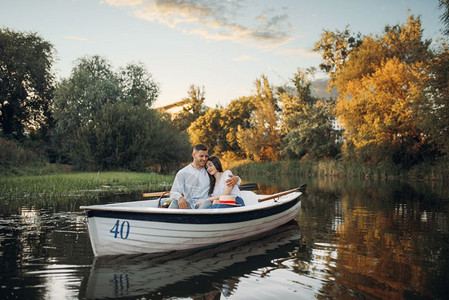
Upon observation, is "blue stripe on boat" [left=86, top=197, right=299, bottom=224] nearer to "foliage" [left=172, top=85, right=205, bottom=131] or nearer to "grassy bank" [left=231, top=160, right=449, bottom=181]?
"grassy bank" [left=231, top=160, right=449, bottom=181]

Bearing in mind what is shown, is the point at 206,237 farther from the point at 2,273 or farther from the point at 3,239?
the point at 3,239

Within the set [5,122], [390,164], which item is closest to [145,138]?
[5,122]

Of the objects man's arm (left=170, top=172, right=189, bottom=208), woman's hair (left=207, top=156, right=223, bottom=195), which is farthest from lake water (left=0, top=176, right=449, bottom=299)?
woman's hair (left=207, top=156, right=223, bottom=195)

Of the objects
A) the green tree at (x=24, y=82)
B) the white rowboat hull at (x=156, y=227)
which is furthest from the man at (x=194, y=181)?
the green tree at (x=24, y=82)

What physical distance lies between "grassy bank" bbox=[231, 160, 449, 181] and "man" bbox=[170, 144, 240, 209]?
72.4ft

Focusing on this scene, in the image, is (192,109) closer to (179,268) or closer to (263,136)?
(263,136)

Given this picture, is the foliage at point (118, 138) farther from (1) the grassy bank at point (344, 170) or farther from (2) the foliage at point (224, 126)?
(2) the foliage at point (224, 126)

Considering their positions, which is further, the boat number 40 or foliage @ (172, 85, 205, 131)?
foliage @ (172, 85, 205, 131)

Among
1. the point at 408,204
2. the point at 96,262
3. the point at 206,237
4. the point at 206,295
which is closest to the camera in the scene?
the point at 206,295

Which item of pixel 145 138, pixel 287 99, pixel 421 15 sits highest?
pixel 421 15

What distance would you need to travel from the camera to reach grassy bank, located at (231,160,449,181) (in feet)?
83.6

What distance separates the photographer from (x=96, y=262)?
5562 mm

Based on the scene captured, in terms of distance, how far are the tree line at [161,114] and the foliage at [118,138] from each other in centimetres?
7

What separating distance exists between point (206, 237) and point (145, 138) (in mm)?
21699
